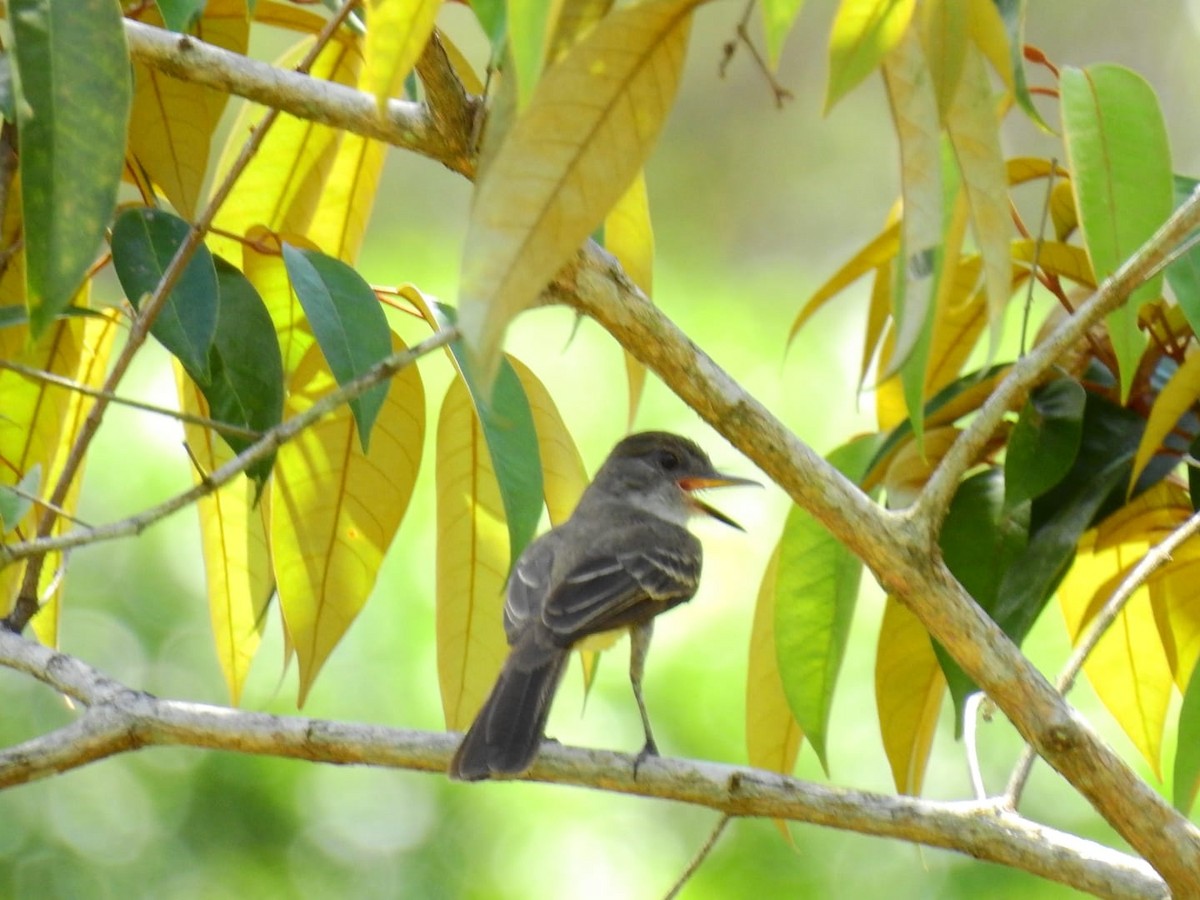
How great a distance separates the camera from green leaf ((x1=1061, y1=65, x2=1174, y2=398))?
63.2 inches

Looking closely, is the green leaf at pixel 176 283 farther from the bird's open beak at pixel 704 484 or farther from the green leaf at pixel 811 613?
the bird's open beak at pixel 704 484

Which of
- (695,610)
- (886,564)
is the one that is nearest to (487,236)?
(886,564)

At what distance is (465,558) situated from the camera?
203 cm

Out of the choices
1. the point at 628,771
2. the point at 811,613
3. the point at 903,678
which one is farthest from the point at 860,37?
the point at 903,678

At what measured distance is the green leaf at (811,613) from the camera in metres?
1.89

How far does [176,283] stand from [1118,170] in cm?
104

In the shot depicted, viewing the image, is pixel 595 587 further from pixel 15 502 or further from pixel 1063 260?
pixel 15 502

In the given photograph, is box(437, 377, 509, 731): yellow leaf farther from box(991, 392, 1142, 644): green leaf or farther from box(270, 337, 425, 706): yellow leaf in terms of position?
box(991, 392, 1142, 644): green leaf

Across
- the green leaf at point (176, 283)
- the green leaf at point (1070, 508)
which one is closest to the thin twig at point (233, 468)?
the green leaf at point (176, 283)

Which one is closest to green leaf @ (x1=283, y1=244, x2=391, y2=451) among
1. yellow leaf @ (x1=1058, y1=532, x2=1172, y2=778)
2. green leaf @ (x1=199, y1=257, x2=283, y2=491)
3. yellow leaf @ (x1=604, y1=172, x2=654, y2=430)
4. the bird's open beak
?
green leaf @ (x1=199, y1=257, x2=283, y2=491)

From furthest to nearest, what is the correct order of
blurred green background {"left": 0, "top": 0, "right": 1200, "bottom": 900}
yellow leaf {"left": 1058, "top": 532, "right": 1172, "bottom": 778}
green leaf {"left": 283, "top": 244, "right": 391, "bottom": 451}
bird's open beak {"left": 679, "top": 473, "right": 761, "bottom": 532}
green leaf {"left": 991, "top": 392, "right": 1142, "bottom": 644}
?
blurred green background {"left": 0, "top": 0, "right": 1200, "bottom": 900} < bird's open beak {"left": 679, "top": 473, "right": 761, "bottom": 532} < yellow leaf {"left": 1058, "top": 532, "right": 1172, "bottom": 778} < green leaf {"left": 991, "top": 392, "right": 1142, "bottom": 644} < green leaf {"left": 283, "top": 244, "right": 391, "bottom": 451}

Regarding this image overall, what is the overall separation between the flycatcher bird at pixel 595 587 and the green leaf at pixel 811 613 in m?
0.22

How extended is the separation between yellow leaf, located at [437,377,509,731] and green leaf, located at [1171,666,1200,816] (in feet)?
2.90

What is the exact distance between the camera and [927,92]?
119 cm
